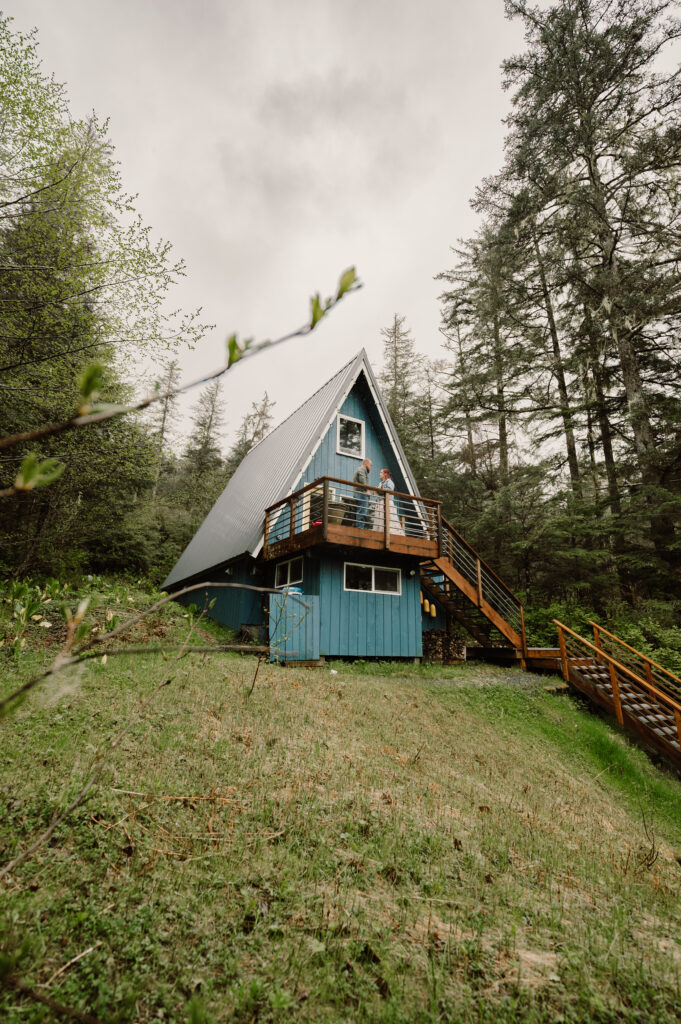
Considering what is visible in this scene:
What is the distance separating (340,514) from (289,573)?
8.11ft

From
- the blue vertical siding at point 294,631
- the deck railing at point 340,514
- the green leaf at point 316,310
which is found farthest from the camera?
the deck railing at point 340,514

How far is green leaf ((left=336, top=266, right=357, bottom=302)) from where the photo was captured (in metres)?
1.23

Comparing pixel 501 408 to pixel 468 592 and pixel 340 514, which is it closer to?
pixel 468 592

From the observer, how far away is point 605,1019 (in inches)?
98.1

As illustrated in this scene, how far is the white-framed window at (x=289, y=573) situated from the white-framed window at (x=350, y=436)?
402 centimetres

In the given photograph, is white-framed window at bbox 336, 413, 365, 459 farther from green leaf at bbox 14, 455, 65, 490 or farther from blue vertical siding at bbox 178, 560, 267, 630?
green leaf at bbox 14, 455, 65, 490

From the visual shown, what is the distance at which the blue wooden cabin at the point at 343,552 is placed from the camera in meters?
11.6

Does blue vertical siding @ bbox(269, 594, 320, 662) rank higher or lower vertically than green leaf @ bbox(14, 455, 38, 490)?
lower

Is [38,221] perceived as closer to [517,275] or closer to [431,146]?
[431,146]

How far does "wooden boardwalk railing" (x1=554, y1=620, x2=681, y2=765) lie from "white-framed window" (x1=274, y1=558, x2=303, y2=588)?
724 cm

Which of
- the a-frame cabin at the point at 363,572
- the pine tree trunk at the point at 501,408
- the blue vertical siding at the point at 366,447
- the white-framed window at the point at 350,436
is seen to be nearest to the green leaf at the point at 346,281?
the a-frame cabin at the point at 363,572

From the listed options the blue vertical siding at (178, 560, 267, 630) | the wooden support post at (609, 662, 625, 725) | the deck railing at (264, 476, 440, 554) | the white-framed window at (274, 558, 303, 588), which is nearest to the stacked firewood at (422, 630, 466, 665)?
the deck railing at (264, 476, 440, 554)

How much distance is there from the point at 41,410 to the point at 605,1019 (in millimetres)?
13538

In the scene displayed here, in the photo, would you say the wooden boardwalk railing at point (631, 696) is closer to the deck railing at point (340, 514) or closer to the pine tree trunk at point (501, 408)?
the deck railing at point (340, 514)
